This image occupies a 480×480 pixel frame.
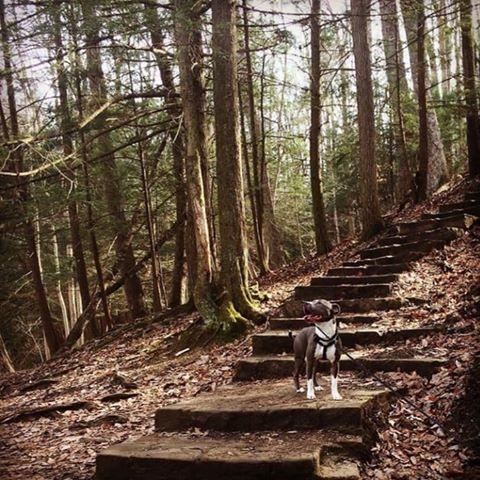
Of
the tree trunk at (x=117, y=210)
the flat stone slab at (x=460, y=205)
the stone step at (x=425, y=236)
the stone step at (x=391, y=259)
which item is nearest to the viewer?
the stone step at (x=391, y=259)

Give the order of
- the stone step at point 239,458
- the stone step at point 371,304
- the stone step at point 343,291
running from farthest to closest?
the stone step at point 343,291 < the stone step at point 371,304 < the stone step at point 239,458

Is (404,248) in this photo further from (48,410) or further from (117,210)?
(117,210)

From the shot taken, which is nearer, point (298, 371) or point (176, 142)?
point (298, 371)

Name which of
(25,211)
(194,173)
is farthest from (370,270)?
(25,211)

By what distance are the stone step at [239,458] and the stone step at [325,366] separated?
115cm

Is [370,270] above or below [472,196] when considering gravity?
below

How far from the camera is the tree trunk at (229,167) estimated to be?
967 cm

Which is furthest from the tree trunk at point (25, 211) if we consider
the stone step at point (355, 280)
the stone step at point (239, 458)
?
the stone step at point (239, 458)

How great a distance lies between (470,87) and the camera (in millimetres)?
13516

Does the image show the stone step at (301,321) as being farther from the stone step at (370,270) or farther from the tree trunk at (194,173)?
the stone step at (370,270)

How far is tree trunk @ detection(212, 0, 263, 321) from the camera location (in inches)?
381

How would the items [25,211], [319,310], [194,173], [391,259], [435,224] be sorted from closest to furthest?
1. [319,310]
2. [194,173]
3. [391,259]
4. [435,224]
5. [25,211]

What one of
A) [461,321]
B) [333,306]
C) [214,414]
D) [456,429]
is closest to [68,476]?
[214,414]

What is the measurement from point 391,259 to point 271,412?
6023 mm
